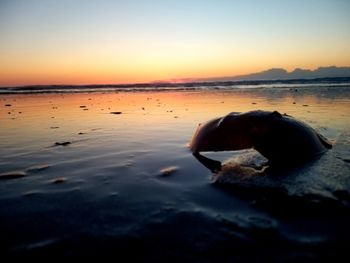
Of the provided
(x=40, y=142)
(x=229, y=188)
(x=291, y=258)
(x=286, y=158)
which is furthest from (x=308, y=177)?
(x=40, y=142)

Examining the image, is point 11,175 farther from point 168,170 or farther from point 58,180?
point 168,170

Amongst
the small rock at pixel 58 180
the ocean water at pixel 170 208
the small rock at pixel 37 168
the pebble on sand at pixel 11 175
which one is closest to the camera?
the ocean water at pixel 170 208

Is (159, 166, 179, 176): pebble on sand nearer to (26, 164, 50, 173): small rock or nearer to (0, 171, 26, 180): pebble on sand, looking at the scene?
(26, 164, 50, 173): small rock

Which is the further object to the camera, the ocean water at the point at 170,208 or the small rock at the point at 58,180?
the small rock at the point at 58,180

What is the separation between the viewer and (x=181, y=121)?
27.5 ft

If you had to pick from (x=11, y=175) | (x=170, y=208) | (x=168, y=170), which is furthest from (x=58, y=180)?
(x=170, y=208)

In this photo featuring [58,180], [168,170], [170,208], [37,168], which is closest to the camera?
[170,208]

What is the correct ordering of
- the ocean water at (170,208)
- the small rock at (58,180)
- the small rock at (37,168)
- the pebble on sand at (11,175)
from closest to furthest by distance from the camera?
the ocean water at (170,208), the small rock at (58,180), the pebble on sand at (11,175), the small rock at (37,168)

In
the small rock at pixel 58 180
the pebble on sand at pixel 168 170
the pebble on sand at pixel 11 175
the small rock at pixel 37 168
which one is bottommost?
the pebble on sand at pixel 168 170

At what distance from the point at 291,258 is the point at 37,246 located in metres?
1.62

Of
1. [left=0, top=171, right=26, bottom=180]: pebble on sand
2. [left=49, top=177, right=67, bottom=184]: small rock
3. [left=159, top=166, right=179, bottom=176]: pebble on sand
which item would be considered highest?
[left=0, top=171, right=26, bottom=180]: pebble on sand

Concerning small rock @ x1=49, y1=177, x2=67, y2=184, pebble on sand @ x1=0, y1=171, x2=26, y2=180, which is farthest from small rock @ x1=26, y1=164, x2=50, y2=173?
small rock @ x1=49, y1=177, x2=67, y2=184

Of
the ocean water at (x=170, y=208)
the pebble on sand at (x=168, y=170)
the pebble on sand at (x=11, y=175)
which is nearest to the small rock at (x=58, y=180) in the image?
the ocean water at (x=170, y=208)

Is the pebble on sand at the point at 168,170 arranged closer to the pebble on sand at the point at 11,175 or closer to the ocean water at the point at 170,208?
the ocean water at the point at 170,208
